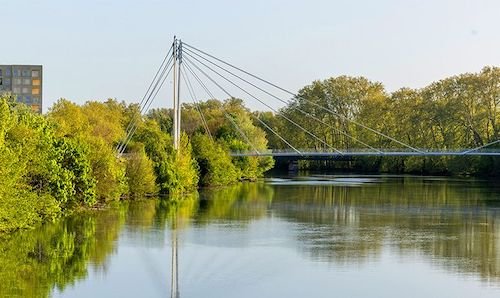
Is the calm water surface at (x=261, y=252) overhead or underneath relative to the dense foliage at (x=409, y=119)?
underneath

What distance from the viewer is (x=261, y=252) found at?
23.7m

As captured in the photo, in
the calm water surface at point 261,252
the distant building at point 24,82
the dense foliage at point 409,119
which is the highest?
the distant building at point 24,82

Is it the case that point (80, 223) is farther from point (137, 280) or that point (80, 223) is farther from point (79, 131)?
point (137, 280)

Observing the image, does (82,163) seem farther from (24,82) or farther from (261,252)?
(24,82)

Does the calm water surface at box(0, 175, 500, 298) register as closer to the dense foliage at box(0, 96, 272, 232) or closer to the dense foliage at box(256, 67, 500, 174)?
the dense foliage at box(0, 96, 272, 232)

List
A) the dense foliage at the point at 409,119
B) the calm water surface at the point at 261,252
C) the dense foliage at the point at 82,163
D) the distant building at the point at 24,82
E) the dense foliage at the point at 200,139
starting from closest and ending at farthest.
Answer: the calm water surface at the point at 261,252 → the dense foliage at the point at 82,163 → the dense foliage at the point at 200,139 → the dense foliage at the point at 409,119 → the distant building at the point at 24,82

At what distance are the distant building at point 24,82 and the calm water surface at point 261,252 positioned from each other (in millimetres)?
54463

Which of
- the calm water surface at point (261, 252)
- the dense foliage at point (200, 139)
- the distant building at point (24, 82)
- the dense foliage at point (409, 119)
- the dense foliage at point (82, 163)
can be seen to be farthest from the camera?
the distant building at point (24, 82)

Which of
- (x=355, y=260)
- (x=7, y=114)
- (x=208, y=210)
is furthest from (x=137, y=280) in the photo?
(x=208, y=210)


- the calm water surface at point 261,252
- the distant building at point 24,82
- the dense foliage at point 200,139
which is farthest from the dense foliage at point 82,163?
the distant building at point 24,82

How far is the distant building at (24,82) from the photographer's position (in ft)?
291

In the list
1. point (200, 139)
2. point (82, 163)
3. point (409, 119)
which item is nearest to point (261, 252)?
point (82, 163)

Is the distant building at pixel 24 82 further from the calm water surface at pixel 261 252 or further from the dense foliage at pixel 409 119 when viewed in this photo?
the calm water surface at pixel 261 252

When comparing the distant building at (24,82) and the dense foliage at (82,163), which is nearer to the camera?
the dense foliage at (82,163)
